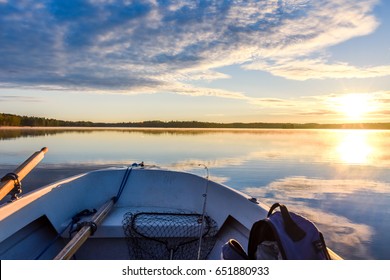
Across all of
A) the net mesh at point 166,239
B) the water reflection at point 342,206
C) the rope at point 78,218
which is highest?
the rope at point 78,218

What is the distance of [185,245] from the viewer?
328cm

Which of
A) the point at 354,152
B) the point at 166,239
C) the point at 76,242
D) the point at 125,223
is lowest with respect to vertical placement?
the point at 354,152

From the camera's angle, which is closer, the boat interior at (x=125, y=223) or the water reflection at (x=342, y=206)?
the boat interior at (x=125, y=223)

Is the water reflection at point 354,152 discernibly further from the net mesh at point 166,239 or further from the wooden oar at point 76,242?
the wooden oar at point 76,242

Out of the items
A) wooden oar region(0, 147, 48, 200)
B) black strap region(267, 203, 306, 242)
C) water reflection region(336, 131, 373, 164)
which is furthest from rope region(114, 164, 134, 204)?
water reflection region(336, 131, 373, 164)

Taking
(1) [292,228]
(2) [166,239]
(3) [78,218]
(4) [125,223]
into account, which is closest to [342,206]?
(2) [166,239]

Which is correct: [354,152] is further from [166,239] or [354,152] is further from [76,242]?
[76,242]

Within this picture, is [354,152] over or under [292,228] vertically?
under

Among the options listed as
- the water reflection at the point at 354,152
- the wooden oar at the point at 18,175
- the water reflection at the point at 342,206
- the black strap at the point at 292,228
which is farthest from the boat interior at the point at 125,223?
the water reflection at the point at 354,152

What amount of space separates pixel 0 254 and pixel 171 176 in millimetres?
2335

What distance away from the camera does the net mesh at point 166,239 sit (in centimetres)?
320

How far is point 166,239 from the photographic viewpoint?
3.27m

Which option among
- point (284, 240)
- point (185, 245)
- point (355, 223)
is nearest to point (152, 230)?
point (185, 245)
